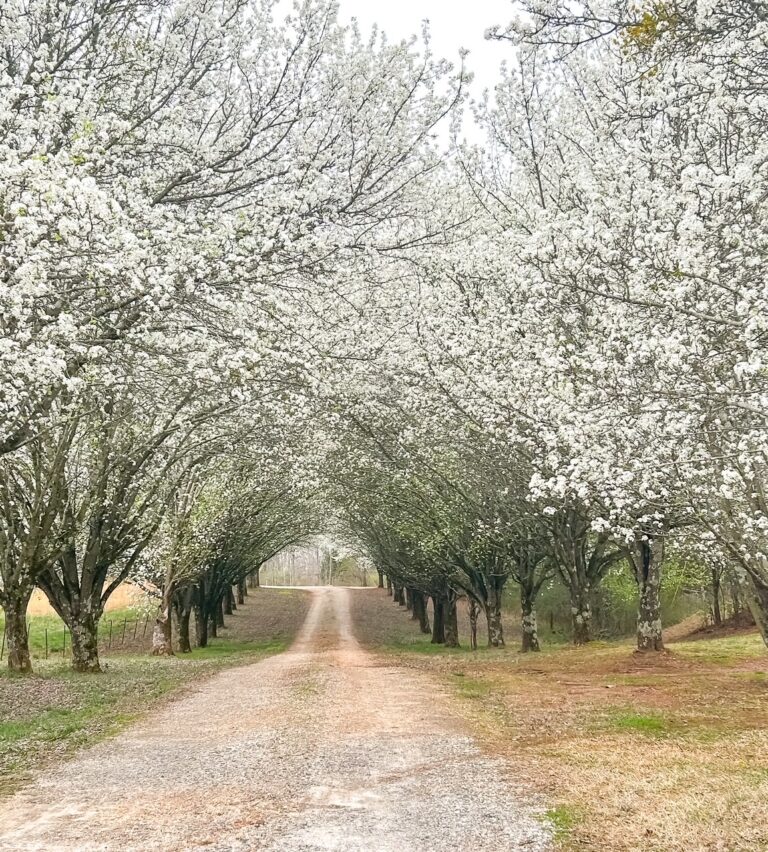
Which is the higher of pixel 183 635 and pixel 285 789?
pixel 285 789

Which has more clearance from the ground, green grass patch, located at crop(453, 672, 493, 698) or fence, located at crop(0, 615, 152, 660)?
green grass patch, located at crop(453, 672, 493, 698)

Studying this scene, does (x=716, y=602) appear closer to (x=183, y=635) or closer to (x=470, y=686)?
(x=183, y=635)

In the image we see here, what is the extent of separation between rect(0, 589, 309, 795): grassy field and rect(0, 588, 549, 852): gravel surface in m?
0.73

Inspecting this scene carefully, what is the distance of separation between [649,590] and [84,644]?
18266mm

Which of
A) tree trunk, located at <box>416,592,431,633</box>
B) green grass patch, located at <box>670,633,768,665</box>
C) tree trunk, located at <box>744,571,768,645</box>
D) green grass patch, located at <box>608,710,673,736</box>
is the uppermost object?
tree trunk, located at <box>744,571,768,645</box>

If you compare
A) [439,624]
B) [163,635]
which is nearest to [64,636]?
[163,635]

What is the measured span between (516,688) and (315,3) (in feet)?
49.9

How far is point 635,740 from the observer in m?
11.8

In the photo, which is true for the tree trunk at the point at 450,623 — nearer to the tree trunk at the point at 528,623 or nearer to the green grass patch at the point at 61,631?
the tree trunk at the point at 528,623

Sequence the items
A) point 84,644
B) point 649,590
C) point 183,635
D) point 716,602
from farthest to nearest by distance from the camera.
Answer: point 716,602, point 183,635, point 84,644, point 649,590

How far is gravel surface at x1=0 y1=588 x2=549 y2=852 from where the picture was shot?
757 centimetres

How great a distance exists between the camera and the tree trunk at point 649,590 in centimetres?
2478

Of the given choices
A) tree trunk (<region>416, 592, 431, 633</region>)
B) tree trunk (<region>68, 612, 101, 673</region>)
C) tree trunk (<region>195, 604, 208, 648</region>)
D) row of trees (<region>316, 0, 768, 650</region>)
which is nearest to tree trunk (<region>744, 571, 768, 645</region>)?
row of trees (<region>316, 0, 768, 650</region>)

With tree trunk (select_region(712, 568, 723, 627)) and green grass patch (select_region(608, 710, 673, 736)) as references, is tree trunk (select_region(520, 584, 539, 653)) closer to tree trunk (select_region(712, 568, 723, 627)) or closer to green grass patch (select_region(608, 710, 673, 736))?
tree trunk (select_region(712, 568, 723, 627))
